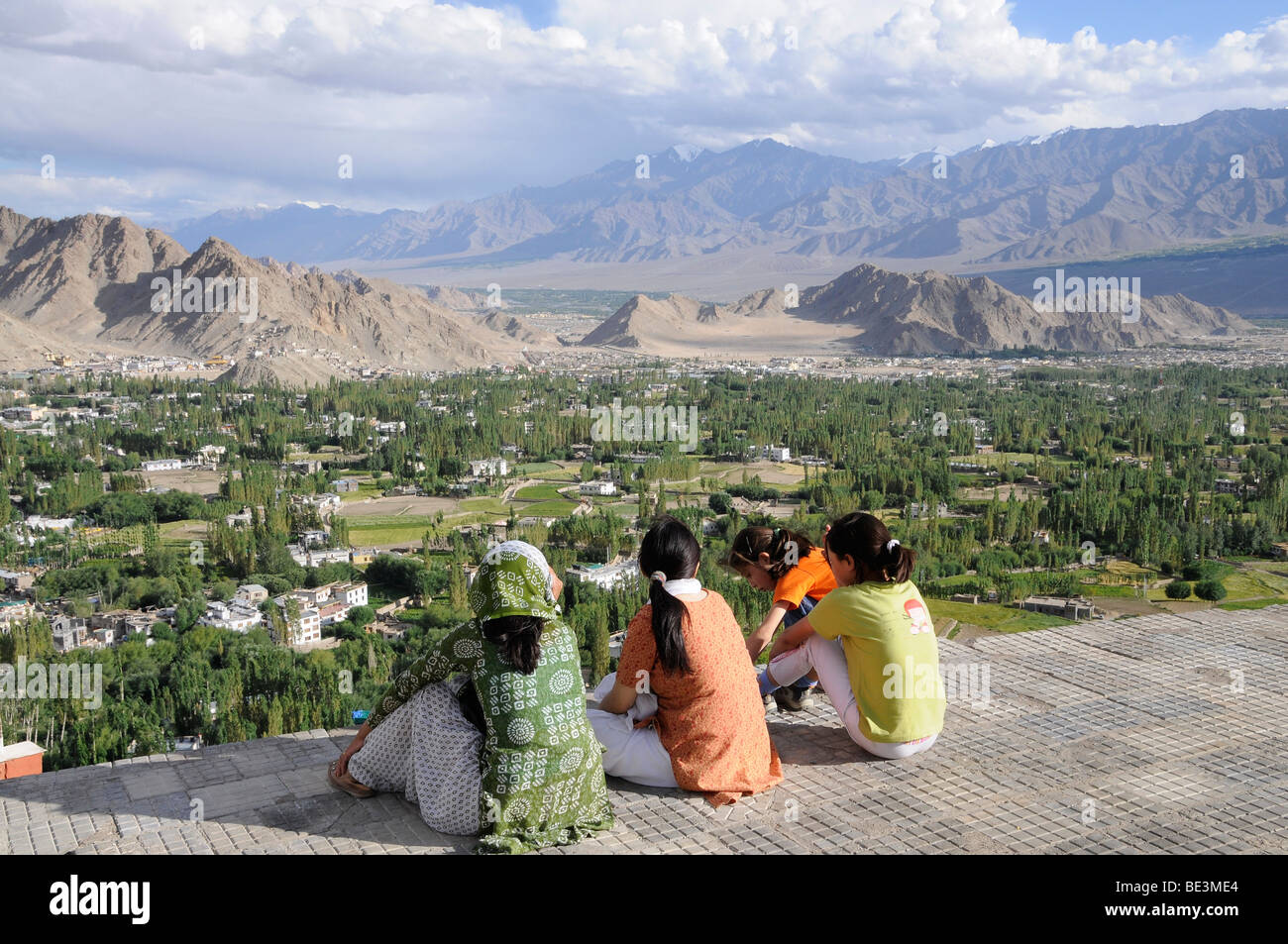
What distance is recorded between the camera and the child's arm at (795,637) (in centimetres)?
400

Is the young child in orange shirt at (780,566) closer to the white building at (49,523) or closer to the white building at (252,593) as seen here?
the white building at (252,593)

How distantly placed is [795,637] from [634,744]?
75 centimetres

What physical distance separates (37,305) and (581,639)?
206 ft

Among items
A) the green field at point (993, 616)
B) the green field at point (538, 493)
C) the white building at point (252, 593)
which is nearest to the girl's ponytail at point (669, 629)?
the green field at point (993, 616)

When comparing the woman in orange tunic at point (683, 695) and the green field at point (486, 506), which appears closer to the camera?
→ the woman in orange tunic at point (683, 695)

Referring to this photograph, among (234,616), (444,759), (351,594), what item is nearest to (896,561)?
(444,759)

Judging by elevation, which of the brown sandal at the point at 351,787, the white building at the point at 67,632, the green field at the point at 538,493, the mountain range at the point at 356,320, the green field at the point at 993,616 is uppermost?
the mountain range at the point at 356,320

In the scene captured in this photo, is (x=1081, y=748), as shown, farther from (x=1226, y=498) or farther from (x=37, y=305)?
(x=37, y=305)

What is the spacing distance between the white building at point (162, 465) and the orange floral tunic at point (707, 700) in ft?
107

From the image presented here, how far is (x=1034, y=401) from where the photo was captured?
47.2 meters

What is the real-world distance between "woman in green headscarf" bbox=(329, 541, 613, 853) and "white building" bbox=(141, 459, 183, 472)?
32.5 metres

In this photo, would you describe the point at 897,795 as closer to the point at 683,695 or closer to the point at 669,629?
the point at 683,695

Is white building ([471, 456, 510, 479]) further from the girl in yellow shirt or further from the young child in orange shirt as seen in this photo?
the girl in yellow shirt
